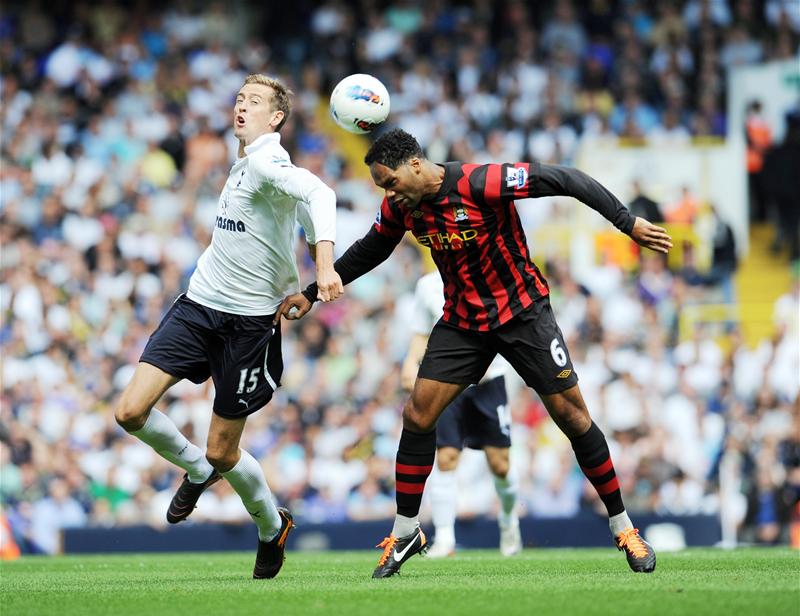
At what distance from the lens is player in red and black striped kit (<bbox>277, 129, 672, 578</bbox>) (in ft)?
25.6

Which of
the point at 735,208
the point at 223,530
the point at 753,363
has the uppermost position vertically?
the point at 735,208

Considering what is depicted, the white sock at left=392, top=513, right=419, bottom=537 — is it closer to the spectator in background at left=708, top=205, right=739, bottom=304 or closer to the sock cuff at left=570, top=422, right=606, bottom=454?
the sock cuff at left=570, top=422, right=606, bottom=454

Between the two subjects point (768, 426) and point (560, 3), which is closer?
point (768, 426)

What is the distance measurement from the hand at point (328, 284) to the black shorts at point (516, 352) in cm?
81

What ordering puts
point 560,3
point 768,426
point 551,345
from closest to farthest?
point 551,345 < point 768,426 < point 560,3

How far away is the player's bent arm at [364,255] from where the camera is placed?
8.26m

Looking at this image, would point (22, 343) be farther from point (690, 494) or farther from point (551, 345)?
point (551, 345)

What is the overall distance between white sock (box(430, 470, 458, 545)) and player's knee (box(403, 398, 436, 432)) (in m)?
4.01

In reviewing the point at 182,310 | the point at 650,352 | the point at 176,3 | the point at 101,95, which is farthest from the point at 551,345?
the point at 176,3

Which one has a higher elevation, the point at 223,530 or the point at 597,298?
the point at 597,298

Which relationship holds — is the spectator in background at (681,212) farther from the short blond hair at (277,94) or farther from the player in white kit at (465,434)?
the short blond hair at (277,94)

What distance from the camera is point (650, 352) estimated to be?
17.7 meters

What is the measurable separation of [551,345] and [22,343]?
446 inches

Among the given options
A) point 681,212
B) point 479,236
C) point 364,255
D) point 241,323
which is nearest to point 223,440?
point 241,323
